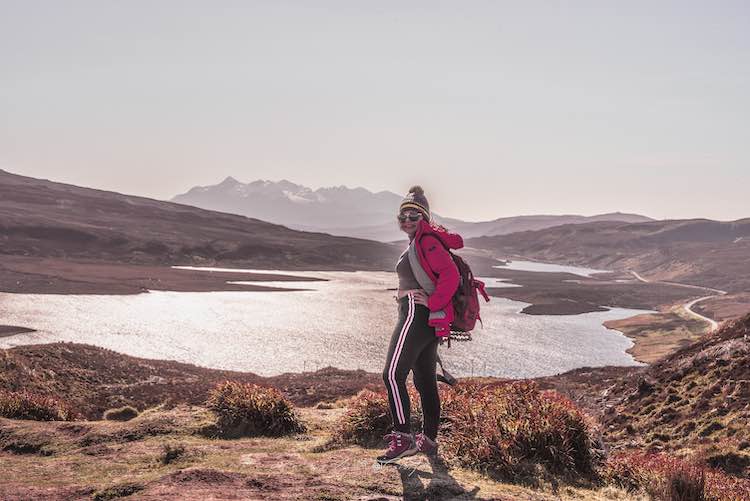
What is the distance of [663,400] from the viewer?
2088 cm

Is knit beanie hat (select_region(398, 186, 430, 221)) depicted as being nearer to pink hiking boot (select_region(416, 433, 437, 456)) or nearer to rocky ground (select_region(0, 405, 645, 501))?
pink hiking boot (select_region(416, 433, 437, 456))

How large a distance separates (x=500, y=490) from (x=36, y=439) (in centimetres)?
662

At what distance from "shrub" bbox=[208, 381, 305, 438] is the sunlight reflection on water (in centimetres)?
3385

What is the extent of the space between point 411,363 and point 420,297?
804 mm

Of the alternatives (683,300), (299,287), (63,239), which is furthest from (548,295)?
(63,239)

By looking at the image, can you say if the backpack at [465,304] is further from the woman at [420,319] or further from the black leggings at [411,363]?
the black leggings at [411,363]

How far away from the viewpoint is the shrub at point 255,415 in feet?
27.5

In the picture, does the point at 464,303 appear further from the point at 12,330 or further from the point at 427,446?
the point at 12,330

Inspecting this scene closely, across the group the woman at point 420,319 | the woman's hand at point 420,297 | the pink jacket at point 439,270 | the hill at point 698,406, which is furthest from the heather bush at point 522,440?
the hill at point 698,406

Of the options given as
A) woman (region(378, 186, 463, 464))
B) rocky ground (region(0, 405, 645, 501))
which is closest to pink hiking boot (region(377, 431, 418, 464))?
woman (region(378, 186, 463, 464))

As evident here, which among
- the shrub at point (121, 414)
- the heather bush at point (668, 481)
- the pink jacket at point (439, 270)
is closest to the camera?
the heather bush at point (668, 481)

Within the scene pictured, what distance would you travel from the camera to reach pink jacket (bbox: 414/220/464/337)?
620cm

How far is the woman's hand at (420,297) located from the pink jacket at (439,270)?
85mm

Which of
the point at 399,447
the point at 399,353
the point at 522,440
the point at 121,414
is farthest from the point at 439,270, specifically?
the point at 121,414
